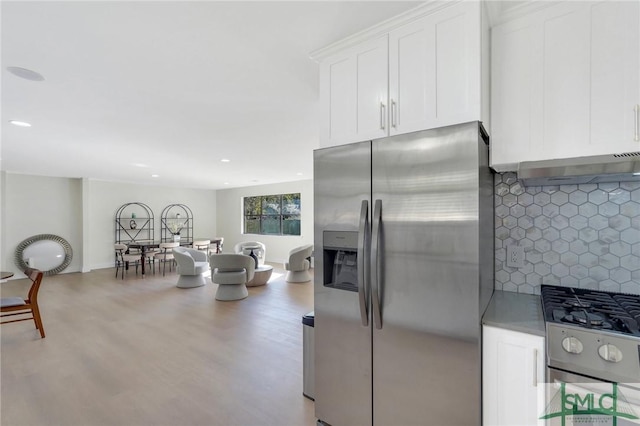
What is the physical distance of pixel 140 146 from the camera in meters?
4.19

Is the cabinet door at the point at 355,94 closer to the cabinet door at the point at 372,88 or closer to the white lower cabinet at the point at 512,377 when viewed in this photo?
the cabinet door at the point at 372,88

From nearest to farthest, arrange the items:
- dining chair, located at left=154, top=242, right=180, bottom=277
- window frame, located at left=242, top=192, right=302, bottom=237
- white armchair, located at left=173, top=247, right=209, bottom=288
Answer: white armchair, located at left=173, top=247, right=209, bottom=288 < dining chair, located at left=154, top=242, right=180, bottom=277 < window frame, located at left=242, top=192, right=302, bottom=237

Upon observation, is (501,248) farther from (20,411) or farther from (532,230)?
(20,411)

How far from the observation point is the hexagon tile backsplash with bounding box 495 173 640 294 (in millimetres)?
1646

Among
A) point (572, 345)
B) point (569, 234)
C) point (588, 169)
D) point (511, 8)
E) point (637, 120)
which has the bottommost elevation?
point (572, 345)

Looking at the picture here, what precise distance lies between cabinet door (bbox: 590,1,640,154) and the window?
25.0ft

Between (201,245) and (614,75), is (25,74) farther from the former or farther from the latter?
(201,245)

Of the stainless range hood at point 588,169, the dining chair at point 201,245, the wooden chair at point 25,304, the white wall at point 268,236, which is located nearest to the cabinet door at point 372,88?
the stainless range hood at point 588,169

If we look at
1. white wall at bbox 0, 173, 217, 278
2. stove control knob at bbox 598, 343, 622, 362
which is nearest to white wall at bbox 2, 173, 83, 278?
white wall at bbox 0, 173, 217, 278

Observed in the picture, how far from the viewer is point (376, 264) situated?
1595 millimetres

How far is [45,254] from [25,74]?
678 cm

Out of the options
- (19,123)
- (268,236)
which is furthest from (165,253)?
(19,123)

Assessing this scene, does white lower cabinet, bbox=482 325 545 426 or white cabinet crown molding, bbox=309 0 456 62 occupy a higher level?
white cabinet crown molding, bbox=309 0 456 62

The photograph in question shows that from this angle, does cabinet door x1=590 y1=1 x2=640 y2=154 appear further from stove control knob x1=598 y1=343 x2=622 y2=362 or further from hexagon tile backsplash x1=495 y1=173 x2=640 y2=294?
stove control knob x1=598 y1=343 x2=622 y2=362
